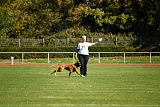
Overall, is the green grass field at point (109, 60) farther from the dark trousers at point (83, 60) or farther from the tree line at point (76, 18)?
the dark trousers at point (83, 60)

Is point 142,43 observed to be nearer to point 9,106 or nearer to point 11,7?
point 11,7

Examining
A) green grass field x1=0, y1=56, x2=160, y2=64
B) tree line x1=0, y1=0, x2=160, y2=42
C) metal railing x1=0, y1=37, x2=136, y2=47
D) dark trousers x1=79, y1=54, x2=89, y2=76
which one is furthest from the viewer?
tree line x1=0, y1=0, x2=160, y2=42

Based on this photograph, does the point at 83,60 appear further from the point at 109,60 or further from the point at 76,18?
the point at 76,18

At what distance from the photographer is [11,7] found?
49.9 metres

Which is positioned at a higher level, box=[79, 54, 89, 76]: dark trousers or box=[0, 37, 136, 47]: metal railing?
box=[0, 37, 136, 47]: metal railing

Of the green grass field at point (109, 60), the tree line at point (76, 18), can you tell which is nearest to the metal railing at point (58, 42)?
the tree line at point (76, 18)

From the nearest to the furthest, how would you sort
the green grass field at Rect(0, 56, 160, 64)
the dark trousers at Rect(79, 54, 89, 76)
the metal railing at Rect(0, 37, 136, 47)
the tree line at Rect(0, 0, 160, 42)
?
the dark trousers at Rect(79, 54, 89, 76) < the green grass field at Rect(0, 56, 160, 64) < the metal railing at Rect(0, 37, 136, 47) < the tree line at Rect(0, 0, 160, 42)

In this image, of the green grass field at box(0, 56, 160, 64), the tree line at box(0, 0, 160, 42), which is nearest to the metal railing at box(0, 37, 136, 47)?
the tree line at box(0, 0, 160, 42)

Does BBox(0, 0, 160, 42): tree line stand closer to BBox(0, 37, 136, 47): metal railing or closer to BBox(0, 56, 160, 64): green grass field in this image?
BBox(0, 37, 136, 47): metal railing

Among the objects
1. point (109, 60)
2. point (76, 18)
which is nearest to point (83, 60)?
point (109, 60)

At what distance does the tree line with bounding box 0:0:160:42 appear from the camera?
46594 mm

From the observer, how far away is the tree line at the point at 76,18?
1834 inches

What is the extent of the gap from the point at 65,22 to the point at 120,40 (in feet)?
34.7

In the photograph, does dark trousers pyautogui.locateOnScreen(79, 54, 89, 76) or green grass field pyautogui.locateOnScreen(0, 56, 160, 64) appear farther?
green grass field pyautogui.locateOnScreen(0, 56, 160, 64)
